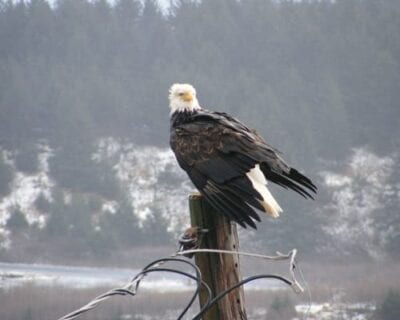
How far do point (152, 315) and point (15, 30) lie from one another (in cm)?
2271

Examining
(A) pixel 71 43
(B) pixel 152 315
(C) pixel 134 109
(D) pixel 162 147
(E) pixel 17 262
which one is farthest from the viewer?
(A) pixel 71 43

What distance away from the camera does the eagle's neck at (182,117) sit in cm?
644

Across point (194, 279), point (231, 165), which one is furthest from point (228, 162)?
point (194, 279)

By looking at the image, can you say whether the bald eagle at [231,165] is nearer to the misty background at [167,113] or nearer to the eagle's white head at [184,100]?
the eagle's white head at [184,100]

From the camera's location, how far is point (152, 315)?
68.4ft

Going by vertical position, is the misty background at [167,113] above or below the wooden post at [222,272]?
above

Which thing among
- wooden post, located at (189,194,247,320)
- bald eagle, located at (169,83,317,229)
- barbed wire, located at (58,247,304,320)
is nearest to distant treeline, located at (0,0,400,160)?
bald eagle, located at (169,83,317,229)

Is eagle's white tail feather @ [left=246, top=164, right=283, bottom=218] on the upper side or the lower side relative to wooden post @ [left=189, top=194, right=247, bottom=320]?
upper

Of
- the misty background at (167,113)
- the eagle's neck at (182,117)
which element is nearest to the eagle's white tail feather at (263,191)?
the eagle's neck at (182,117)

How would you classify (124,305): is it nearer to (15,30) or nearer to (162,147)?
(162,147)

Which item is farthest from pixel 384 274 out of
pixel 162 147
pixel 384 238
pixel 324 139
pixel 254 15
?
pixel 254 15

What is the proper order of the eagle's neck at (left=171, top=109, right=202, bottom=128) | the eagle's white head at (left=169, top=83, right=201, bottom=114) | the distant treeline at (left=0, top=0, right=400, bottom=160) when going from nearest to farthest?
the eagle's neck at (left=171, top=109, right=202, bottom=128) → the eagle's white head at (left=169, top=83, right=201, bottom=114) → the distant treeline at (left=0, top=0, right=400, bottom=160)

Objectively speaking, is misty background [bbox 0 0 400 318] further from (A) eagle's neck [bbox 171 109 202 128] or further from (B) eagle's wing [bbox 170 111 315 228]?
(B) eagle's wing [bbox 170 111 315 228]

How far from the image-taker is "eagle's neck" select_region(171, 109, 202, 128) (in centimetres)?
644
